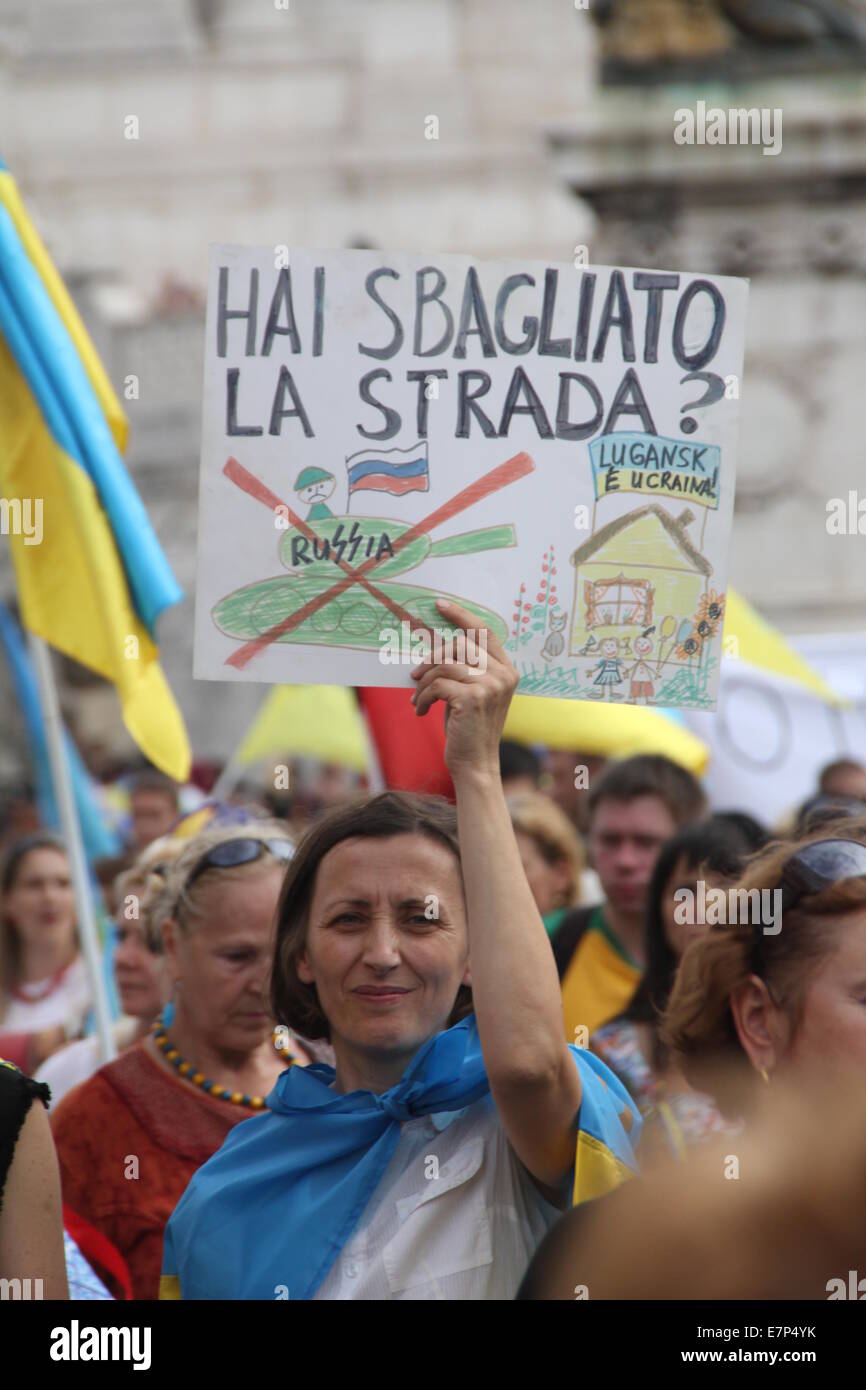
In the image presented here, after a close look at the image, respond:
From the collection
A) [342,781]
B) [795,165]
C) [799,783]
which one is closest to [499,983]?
[799,783]

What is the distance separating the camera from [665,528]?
10.9 feet

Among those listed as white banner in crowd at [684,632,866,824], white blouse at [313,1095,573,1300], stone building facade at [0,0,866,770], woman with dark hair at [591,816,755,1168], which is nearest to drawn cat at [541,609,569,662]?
white blouse at [313,1095,573,1300]

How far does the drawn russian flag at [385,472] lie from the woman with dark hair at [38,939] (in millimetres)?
3366

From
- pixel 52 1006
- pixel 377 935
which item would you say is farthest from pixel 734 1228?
pixel 52 1006

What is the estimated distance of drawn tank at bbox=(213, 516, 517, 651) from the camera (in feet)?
10.7

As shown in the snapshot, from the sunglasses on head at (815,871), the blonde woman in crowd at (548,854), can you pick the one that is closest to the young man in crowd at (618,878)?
the blonde woman in crowd at (548,854)

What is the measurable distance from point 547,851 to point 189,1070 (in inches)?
81.3

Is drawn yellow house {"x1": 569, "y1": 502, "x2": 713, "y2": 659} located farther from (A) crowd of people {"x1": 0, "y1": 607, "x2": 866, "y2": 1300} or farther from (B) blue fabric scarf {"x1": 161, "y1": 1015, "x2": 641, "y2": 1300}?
(B) blue fabric scarf {"x1": 161, "y1": 1015, "x2": 641, "y2": 1300}

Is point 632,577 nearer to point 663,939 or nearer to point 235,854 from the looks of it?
point 235,854

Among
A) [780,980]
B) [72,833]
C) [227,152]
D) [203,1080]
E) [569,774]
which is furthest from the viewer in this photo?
[227,152]

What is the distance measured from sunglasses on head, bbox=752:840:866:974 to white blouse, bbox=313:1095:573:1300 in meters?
0.48

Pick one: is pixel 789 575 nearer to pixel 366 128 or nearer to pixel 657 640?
pixel 657 640

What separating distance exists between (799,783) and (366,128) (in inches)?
938

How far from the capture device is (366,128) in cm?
3078
